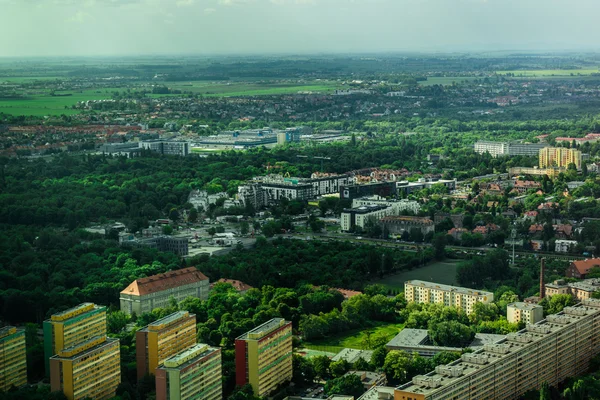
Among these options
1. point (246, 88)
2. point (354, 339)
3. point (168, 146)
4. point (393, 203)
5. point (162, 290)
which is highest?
point (246, 88)

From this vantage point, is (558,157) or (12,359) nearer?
(12,359)

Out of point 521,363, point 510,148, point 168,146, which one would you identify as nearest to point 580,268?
point 521,363

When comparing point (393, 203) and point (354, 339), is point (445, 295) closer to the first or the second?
point (354, 339)

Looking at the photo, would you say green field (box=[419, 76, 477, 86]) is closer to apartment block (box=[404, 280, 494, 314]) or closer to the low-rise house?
the low-rise house

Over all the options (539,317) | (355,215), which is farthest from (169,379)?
(355,215)

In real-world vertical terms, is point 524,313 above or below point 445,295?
above

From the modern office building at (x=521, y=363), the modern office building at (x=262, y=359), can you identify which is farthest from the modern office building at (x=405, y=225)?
the modern office building at (x=262, y=359)
